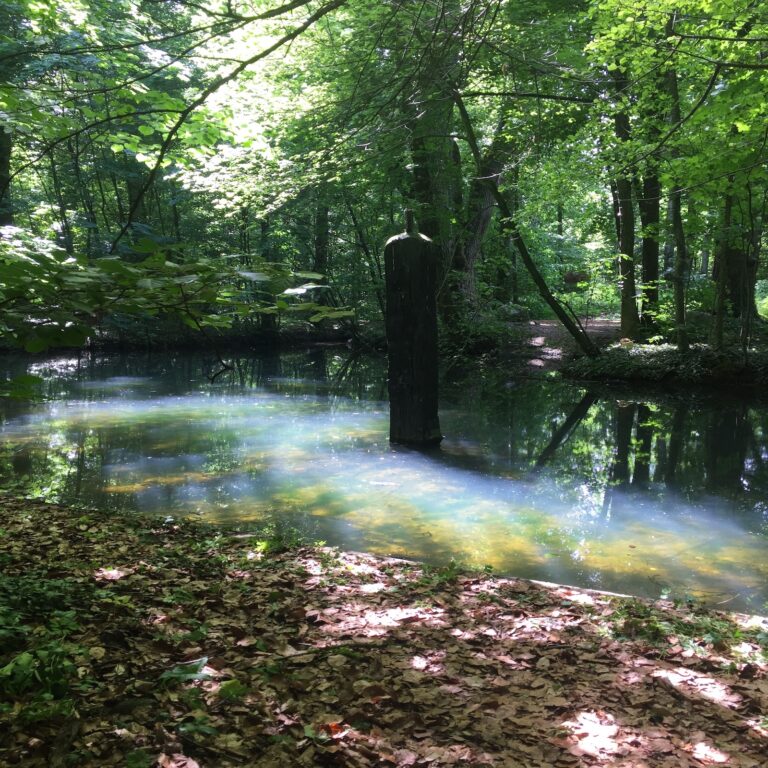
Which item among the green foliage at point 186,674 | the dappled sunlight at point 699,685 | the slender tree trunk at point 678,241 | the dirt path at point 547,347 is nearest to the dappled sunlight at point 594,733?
the dappled sunlight at point 699,685

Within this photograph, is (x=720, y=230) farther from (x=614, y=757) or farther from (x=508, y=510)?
(x=614, y=757)

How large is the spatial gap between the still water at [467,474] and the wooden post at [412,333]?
534mm

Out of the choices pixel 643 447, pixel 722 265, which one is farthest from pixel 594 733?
pixel 722 265

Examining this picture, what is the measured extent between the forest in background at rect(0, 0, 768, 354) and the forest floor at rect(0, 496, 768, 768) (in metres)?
1.35

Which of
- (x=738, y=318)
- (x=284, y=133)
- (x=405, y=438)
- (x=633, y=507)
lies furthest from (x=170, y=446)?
(x=738, y=318)

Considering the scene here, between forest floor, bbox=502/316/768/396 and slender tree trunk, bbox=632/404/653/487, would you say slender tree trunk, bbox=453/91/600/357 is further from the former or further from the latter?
slender tree trunk, bbox=632/404/653/487

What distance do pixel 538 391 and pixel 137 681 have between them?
13.5 m

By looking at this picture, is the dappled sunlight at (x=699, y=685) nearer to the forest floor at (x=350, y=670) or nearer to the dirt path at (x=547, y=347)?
the forest floor at (x=350, y=670)

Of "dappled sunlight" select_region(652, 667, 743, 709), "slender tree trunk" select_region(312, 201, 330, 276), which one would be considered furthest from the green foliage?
"slender tree trunk" select_region(312, 201, 330, 276)

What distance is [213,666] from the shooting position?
275 centimetres

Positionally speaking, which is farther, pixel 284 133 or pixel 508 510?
pixel 284 133

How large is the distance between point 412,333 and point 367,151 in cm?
288

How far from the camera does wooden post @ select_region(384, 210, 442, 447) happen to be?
28.7ft

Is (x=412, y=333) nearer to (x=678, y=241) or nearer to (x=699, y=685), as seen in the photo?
(x=699, y=685)
